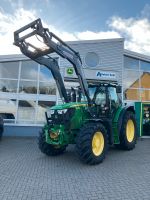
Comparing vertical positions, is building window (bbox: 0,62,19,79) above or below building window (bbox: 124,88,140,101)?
above

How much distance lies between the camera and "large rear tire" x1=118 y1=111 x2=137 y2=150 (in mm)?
9656

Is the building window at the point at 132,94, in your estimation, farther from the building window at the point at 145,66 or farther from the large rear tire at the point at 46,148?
the large rear tire at the point at 46,148

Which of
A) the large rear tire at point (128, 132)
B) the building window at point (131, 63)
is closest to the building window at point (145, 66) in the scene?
the building window at point (131, 63)

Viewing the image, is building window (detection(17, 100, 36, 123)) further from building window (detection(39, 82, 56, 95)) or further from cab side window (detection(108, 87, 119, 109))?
cab side window (detection(108, 87, 119, 109))

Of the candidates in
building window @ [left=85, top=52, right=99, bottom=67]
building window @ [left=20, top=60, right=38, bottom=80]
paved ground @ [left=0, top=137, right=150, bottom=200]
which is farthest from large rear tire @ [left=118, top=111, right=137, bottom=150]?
building window @ [left=20, top=60, right=38, bottom=80]

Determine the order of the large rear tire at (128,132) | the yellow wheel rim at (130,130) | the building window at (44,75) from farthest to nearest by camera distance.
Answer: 1. the building window at (44,75)
2. the yellow wheel rim at (130,130)
3. the large rear tire at (128,132)

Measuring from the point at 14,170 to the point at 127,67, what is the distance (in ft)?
35.7

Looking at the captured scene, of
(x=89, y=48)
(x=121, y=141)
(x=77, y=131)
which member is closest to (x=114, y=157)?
(x=121, y=141)

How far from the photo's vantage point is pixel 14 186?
227 inches

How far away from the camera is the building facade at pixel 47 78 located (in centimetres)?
1431

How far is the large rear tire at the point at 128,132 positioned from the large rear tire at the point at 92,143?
1.66m

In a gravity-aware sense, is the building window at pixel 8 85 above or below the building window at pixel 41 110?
above

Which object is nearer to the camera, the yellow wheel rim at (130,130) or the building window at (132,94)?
the yellow wheel rim at (130,130)

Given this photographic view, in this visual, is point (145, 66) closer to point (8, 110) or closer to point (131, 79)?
point (131, 79)
